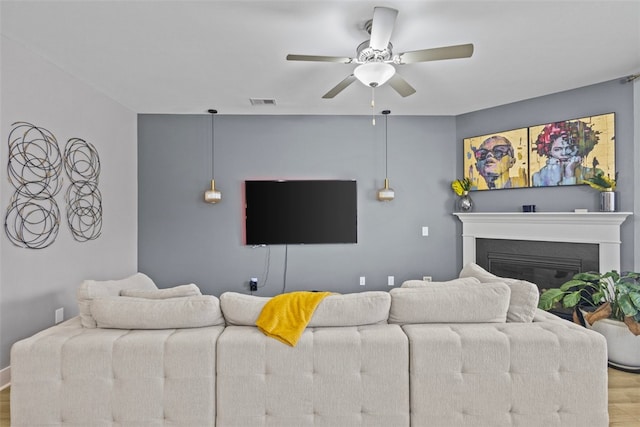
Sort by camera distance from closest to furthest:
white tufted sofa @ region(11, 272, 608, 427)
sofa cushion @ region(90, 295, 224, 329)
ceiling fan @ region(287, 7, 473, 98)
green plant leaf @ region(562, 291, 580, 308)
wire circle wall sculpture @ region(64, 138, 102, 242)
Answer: white tufted sofa @ region(11, 272, 608, 427) → sofa cushion @ region(90, 295, 224, 329) → ceiling fan @ region(287, 7, 473, 98) → green plant leaf @ region(562, 291, 580, 308) → wire circle wall sculpture @ region(64, 138, 102, 242)

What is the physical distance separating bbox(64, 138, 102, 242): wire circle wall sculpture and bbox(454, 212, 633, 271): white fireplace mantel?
4.41 meters

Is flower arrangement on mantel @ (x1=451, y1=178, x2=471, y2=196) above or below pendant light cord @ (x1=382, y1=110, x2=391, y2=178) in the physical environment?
below

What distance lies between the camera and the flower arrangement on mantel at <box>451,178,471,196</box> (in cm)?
442

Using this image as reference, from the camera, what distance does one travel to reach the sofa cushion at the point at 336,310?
5.96 feet

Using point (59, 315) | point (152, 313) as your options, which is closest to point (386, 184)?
point (152, 313)

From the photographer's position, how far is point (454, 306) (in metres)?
1.85

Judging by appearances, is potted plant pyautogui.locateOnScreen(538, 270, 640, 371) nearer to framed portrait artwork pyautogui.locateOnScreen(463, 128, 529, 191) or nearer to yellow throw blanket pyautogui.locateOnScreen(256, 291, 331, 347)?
framed portrait artwork pyautogui.locateOnScreen(463, 128, 529, 191)

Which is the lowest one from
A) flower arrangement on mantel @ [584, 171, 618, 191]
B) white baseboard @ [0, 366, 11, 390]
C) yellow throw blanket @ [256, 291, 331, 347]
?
white baseboard @ [0, 366, 11, 390]

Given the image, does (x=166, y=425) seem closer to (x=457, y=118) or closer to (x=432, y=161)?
(x=432, y=161)

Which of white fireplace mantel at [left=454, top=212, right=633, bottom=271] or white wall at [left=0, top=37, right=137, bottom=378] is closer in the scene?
white wall at [left=0, top=37, right=137, bottom=378]

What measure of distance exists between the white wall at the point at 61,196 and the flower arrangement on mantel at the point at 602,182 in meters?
5.26

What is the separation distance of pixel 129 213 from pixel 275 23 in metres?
3.15

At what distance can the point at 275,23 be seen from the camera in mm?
2398

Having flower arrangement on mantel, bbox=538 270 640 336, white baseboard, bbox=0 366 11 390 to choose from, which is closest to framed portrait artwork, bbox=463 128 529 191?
flower arrangement on mantel, bbox=538 270 640 336
